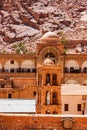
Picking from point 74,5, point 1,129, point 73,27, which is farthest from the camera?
point 74,5

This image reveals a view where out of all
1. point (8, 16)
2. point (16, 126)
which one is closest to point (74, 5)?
point (8, 16)

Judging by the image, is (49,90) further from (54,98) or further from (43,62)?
(43,62)

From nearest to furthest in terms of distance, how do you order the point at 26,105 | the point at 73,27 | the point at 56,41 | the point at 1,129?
the point at 1,129, the point at 26,105, the point at 56,41, the point at 73,27

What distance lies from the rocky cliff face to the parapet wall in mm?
72172

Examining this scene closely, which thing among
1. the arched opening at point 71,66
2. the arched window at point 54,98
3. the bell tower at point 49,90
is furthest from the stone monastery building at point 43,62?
the arched window at point 54,98

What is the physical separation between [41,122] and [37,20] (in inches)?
3354

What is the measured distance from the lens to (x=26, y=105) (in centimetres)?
5631

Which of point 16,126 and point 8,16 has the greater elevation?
point 8,16

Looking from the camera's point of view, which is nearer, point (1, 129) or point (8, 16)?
point (1, 129)

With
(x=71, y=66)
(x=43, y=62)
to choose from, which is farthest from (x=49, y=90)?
(x=71, y=66)

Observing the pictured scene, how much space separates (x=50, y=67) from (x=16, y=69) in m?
34.1

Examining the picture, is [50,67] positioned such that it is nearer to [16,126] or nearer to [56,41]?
[16,126]

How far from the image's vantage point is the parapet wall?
125 ft

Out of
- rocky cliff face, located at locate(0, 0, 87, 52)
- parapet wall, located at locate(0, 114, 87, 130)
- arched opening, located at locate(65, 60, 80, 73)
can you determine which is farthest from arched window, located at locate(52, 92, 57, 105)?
rocky cliff face, located at locate(0, 0, 87, 52)
